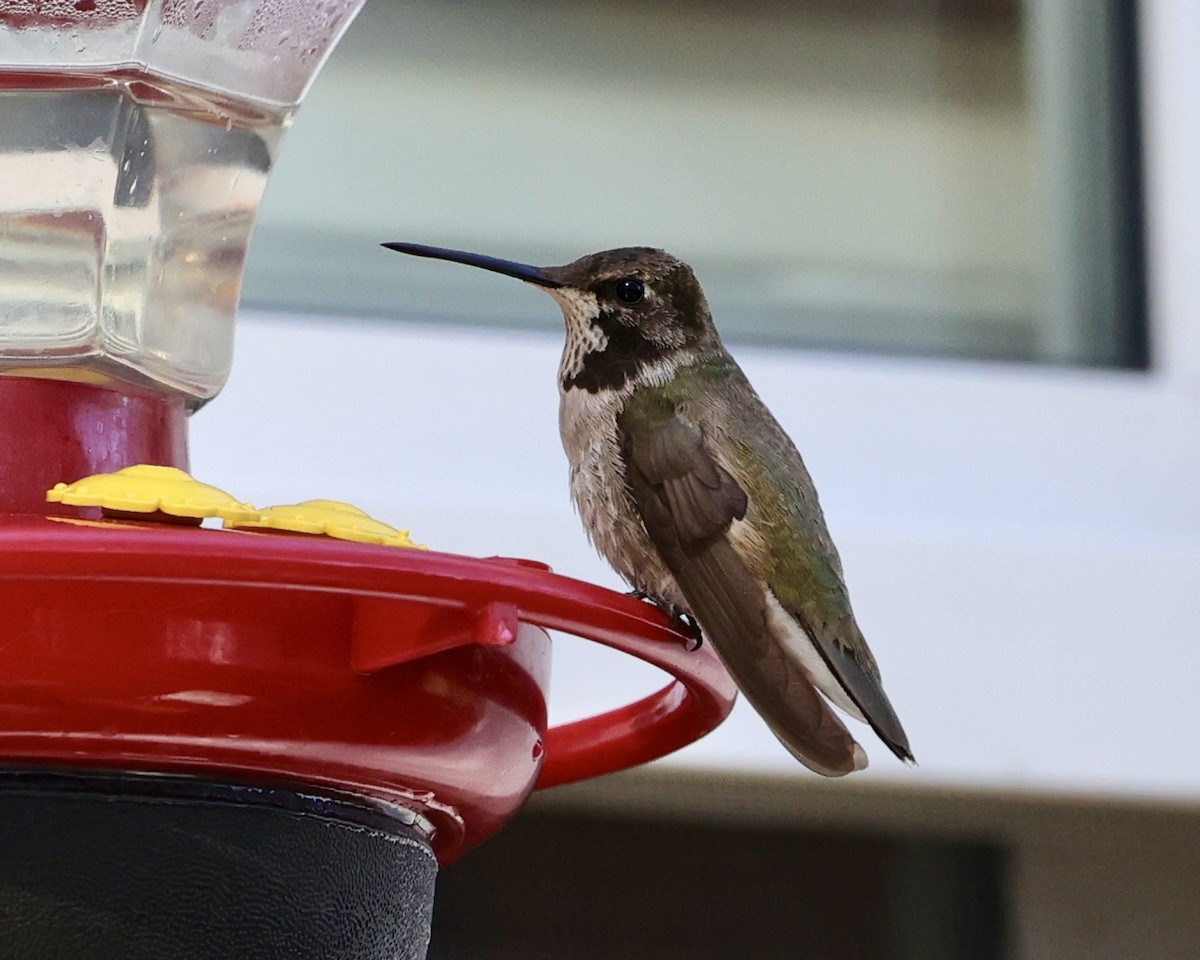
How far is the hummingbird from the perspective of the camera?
1.43 m

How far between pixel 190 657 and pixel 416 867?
0.26 meters

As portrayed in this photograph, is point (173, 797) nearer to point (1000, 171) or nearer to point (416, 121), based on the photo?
point (416, 121)

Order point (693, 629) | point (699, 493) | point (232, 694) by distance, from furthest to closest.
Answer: point (699, 493)
point (693, 629)
point (232, 694)

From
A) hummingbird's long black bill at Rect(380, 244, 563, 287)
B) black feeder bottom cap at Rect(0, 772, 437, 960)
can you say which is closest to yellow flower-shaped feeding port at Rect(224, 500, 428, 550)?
black feeder bottom cap at Rect(0, 772, 437, 960)

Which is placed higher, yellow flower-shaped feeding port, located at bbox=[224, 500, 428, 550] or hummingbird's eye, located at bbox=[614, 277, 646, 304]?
hummingbird's eye, located at bbox=[614, 277, 646, 304]

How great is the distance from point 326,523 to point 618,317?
85cm

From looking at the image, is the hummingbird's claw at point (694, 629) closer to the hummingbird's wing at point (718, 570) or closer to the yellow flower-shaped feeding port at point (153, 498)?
the hummingbird's wing at point (718, 570)

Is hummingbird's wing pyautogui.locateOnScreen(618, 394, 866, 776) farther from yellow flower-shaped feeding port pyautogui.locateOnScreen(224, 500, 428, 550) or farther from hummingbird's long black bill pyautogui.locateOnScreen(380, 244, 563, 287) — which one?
yellow flower-shaped feeding port pyautogui.locateOnScreen(224, 500, 428, 550)

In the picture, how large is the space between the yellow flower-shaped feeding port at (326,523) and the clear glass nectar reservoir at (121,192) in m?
0.24

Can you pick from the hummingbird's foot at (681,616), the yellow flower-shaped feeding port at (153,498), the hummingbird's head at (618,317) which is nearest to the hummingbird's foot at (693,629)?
the hummingbird's foot at (681,616)

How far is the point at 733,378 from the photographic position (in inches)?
77.0

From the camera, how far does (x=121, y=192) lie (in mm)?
1393

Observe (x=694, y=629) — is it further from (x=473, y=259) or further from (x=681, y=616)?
(x=473, y=259)

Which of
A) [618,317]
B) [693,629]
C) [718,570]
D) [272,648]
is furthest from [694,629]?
[618,317]
